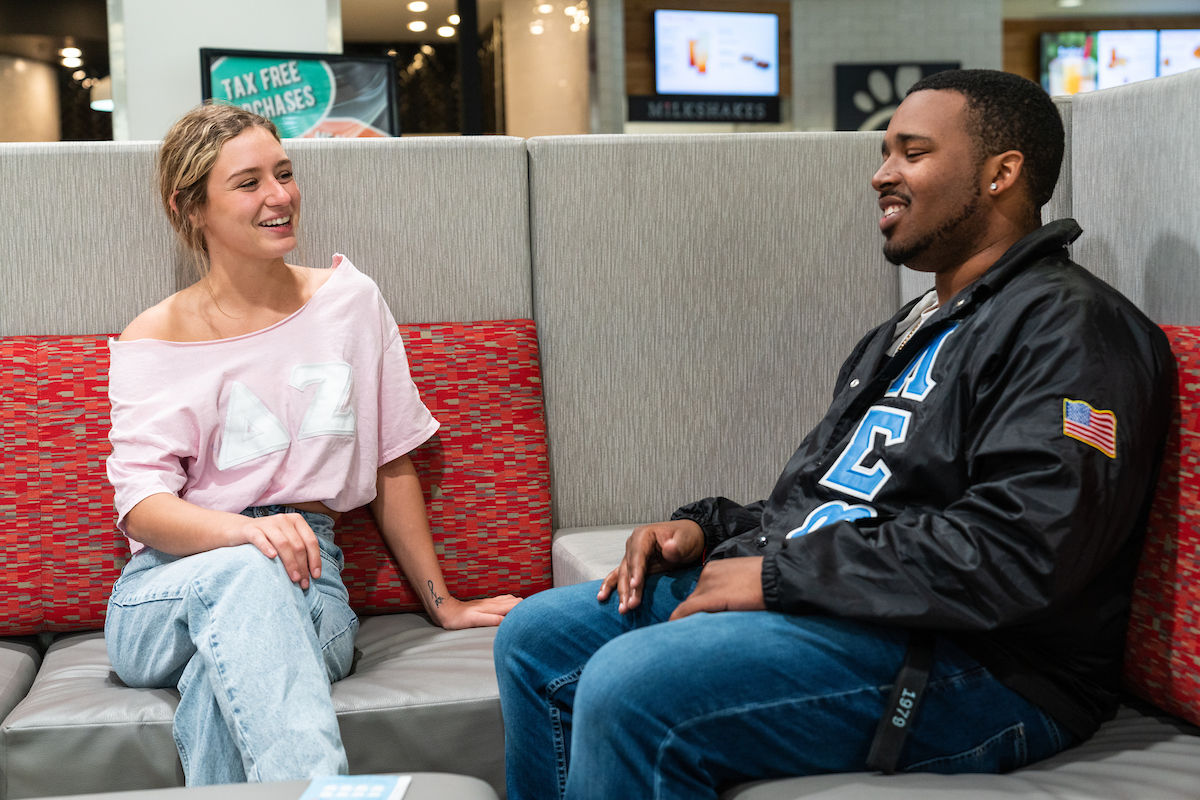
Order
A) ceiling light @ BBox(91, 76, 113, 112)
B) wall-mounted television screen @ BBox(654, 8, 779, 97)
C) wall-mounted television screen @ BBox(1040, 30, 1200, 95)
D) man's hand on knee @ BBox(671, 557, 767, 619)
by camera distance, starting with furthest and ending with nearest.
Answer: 1. wall-mounted television screen @ BBox(1040, 30, 1200, 95)
2. wall-mounted television screen @ BBox(654, 8, 779, 97)
3. ceiling light @ BBox(91, 76, 113, 112)
4. man's hand on knee @ BBox(671, 557, 767, 619)

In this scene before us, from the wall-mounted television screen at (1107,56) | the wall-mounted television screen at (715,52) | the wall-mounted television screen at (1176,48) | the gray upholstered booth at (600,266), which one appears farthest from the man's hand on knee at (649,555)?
the wall-mounted television screen at (1176,48)

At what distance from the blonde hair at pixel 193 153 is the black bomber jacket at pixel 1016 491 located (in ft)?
3.85

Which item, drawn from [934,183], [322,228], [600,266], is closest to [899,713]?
[934,183]

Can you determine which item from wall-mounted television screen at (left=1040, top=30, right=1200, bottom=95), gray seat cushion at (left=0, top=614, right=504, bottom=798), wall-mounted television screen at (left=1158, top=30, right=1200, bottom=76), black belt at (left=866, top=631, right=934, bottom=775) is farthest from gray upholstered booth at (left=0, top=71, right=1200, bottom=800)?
wall-mounted television screen at (left=1158, top=30, right=1200, bottom=76)

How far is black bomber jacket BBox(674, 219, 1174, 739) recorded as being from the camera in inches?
44.9

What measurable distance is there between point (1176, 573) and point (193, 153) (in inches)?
63.4

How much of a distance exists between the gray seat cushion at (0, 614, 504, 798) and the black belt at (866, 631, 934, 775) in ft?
2.06

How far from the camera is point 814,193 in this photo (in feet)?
7.29

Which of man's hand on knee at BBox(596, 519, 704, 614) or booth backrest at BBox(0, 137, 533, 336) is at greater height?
booth backrest at BBox(0, 137, 533, 336)

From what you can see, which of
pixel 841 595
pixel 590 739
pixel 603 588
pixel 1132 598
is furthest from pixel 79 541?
pixel 1132 598

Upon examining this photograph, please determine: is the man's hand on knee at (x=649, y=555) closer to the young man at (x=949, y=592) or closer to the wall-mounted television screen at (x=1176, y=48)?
the young man at (x=949, y=592)

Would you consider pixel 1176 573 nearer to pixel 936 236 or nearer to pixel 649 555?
pixel 936 236

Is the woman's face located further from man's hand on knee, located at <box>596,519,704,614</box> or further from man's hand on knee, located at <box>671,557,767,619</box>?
man's hand on knee, located at <box>671,557,767,619</box>

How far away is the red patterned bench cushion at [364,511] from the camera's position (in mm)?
1916
